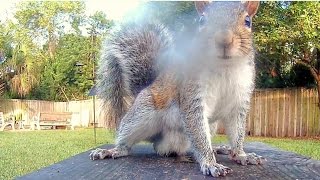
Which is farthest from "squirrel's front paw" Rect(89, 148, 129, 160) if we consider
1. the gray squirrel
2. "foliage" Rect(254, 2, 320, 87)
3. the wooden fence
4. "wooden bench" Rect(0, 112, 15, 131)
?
"wooden bench" Rect(0, 112, 15, 131)

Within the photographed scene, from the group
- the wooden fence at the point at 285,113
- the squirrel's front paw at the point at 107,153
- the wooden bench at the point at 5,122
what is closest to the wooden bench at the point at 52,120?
the wooden bench at the point at 5,122

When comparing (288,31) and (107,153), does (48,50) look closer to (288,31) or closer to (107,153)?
(288,31)

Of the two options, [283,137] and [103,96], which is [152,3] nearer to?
[283,137]

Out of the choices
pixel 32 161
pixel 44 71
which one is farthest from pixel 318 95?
pixel 44 71

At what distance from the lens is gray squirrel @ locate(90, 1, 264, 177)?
0.81 meters

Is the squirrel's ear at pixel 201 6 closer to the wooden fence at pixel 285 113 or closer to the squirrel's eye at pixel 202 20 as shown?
the squirrel's eye at pixel 202 20

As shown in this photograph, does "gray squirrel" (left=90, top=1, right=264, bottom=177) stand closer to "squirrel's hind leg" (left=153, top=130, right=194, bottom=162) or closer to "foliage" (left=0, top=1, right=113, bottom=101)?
"squirrel's hind leg" (left=153, top=130, right=194, bottom=162)

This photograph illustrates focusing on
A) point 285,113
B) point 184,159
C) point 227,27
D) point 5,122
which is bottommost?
point 5,122

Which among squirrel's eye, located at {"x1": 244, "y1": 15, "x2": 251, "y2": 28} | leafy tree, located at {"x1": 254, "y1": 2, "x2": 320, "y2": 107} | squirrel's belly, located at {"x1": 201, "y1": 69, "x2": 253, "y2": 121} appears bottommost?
squirrel's belly, located at {"x1": 201, "y1": 69, "x2": 253, "y2": 121}

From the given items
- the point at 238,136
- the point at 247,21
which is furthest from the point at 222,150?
the point at 247,21

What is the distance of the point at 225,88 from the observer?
3.10 ft

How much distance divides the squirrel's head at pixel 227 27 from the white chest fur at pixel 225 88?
0.27 feet

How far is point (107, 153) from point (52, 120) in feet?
29.3

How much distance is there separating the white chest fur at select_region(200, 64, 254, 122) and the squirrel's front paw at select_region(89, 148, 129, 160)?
29cm
